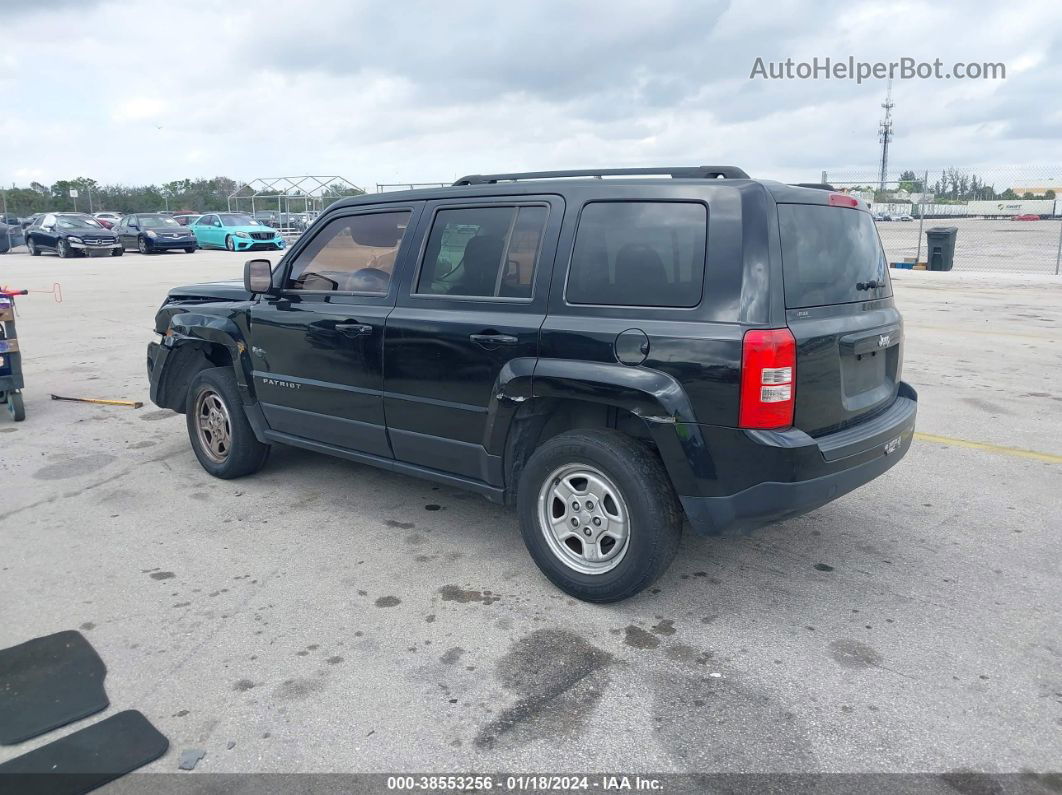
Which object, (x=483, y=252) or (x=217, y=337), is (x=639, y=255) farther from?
(x=217, y=337)

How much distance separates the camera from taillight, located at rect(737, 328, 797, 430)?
129 inches

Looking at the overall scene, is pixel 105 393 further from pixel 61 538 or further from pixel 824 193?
pixel 824 193

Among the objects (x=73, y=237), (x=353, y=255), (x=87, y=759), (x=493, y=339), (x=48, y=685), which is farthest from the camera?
(x=73, y=237)

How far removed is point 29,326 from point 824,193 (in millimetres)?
12422

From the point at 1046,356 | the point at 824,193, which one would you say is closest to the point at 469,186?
the point at 824,193

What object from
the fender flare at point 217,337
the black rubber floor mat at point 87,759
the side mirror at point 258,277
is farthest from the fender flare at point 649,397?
the fender flare at point 217,337

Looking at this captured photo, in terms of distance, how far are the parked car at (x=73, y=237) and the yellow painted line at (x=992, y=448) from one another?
30160mm

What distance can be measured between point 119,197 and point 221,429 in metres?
71.6

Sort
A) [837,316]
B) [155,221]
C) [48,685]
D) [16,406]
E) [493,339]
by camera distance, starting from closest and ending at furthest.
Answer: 1. [48,685]
2. [837,316]
3. [493,339]
4. [16,406]
5. [155,221]

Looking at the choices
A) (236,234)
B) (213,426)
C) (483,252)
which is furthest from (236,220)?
(483,252)

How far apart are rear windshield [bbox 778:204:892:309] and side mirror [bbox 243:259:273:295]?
9.92ft

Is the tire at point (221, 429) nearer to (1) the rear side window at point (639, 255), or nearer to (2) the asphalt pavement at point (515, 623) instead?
(2) the asphalt pavement at point (515, 623)

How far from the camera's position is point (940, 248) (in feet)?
71.2

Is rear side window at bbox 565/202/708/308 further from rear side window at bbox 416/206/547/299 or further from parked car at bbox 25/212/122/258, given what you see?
parked car at bbox 25/212/122/258
